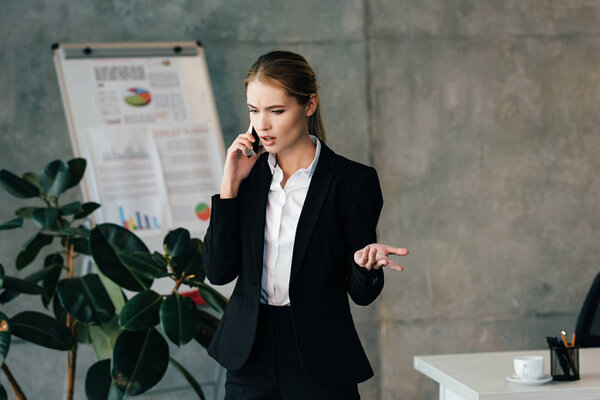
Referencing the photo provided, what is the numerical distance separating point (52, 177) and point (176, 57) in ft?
3.00

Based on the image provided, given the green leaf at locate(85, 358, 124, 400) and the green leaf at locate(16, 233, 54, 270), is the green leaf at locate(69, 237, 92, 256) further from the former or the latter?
the green leaf at locate(85, 358, 124, 400)

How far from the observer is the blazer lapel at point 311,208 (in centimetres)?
142

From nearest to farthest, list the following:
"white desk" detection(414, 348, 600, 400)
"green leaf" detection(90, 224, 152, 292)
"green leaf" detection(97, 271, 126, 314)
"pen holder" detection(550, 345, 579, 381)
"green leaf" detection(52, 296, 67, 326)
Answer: "white desk" detection(414, 348, 600, 400) → "pen holder" detection(550, 345, 579, 381) → "green leaf" detection(90, 224, 152, 292) → "green leaf" detection(97, 271, 126, 314) → "green leaf" detection(52, 296, 67, 326)

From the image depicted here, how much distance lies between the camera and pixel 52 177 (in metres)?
2.62

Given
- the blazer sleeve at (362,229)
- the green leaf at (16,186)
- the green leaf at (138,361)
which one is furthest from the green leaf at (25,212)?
the blazer sleeve at (362,229)

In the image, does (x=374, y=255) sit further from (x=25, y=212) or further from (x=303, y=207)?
(x=25, y=212)

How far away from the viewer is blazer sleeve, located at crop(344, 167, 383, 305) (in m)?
1.42

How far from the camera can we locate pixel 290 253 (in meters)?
1.45

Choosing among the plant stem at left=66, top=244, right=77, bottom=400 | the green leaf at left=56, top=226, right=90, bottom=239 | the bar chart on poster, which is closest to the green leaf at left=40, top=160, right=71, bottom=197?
the green leaf at left=56, top=226, right=90, bottom=239

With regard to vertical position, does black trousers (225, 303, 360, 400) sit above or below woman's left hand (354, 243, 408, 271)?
below

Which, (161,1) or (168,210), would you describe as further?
(161,1)

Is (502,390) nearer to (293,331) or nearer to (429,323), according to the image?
(293,331)

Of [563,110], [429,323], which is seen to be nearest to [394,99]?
[563,110]

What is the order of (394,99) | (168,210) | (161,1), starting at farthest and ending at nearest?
1. (394,99)
2. (161,1)
3. (168,210)
